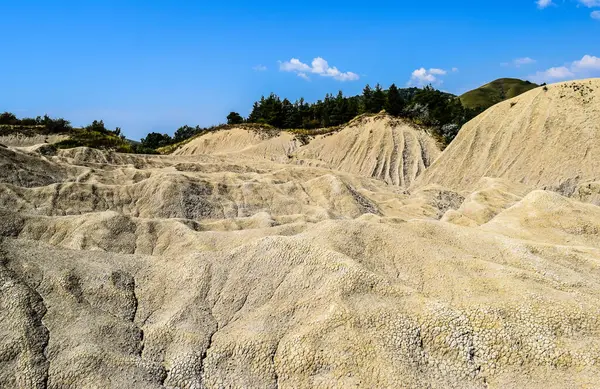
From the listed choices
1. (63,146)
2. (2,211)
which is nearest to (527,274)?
(2,211)

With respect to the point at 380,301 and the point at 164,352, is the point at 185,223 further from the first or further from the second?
the point at 380,301

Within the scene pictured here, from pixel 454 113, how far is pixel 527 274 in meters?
77.5

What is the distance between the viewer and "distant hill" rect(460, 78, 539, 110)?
559 ft

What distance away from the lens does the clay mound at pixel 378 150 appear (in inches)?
2899

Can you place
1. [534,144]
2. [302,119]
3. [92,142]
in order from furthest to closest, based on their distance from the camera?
[302,119]
[92,142]
[534,144]

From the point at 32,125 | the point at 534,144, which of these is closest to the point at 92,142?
the point at 32,125

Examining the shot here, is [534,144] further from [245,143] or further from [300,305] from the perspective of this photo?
[245,143]

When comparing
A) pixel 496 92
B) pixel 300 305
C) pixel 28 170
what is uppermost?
pixel 496 92

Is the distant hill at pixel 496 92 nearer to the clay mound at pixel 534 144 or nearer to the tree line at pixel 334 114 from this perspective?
the tree line at pixel 334 114

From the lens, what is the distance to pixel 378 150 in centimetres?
7700

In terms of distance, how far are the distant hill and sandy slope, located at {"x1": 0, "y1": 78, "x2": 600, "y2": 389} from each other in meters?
153

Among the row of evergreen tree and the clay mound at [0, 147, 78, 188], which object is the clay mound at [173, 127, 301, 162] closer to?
the row of evergreen tree

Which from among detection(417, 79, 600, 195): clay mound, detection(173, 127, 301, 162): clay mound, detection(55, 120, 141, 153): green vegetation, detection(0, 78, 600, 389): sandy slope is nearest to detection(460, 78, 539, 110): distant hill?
detection(173, 127, 301, 162): clay mound

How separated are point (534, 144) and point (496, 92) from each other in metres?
137
